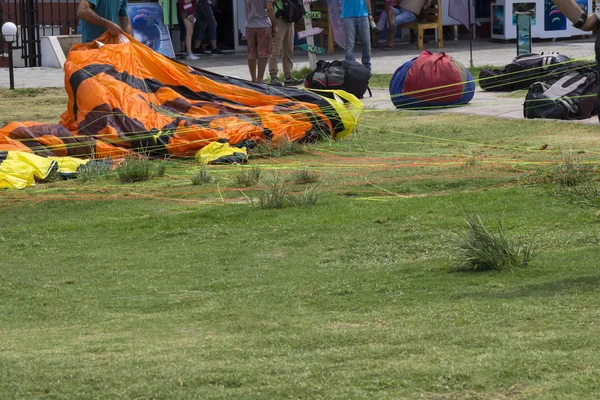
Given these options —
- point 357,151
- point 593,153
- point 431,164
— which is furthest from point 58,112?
point 593,153

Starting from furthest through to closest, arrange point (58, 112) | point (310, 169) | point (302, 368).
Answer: point (58, 112)
point (310, 169)
point (302, 368)

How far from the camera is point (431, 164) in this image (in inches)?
397

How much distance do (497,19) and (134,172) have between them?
1784cm

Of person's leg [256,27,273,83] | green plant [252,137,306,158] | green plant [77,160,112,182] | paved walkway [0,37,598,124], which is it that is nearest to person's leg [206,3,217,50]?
paved walkway [0,37,598,124]

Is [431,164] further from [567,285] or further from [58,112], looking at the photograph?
[58,112]

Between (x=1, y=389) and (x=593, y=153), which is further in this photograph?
(x=593, y=153)

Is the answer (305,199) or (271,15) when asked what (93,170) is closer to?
(305,199)

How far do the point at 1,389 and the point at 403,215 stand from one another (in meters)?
4.22

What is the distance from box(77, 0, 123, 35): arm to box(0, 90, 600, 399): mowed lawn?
7.04 ft

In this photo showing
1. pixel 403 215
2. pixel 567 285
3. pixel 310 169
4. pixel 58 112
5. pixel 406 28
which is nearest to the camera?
pixel 567 285

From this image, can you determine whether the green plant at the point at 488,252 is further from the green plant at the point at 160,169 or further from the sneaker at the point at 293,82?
the sneaker at the point at 293,82

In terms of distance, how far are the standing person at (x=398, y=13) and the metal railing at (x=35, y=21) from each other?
7.01 metres

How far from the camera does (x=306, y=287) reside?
5875 mm

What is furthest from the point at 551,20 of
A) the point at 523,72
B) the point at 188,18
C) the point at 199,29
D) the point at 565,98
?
the point at 565,98
